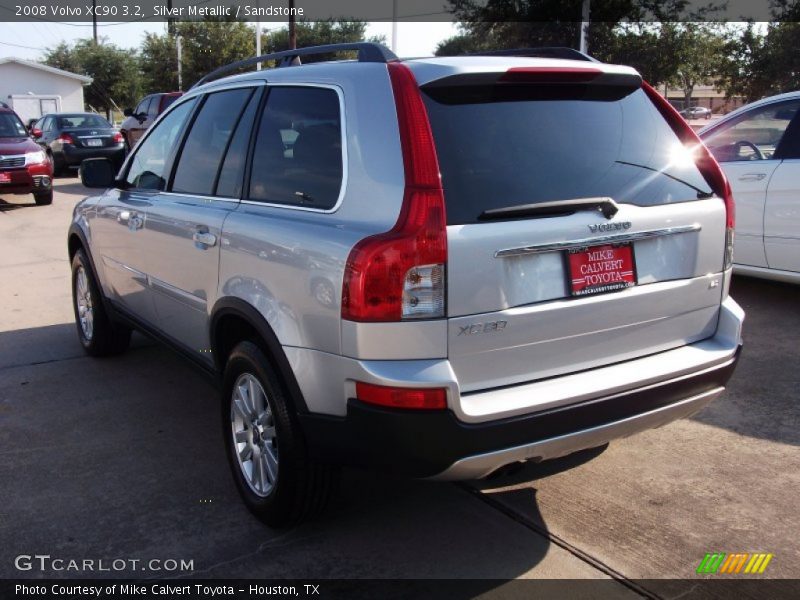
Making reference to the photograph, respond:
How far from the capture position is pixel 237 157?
148 inches

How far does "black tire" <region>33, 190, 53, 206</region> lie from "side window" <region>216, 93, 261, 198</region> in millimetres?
12505

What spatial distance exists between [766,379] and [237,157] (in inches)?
138

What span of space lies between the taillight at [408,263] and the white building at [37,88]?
4227 cm

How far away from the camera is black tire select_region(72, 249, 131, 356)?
5.63m

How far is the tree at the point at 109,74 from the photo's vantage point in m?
52.4

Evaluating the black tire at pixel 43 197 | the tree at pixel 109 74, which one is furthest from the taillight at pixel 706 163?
the tree at pixel 109 74

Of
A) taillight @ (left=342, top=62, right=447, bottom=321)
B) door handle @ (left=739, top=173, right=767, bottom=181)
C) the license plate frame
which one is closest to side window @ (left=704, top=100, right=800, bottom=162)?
door handle @ (left=739, top=173, right=767, bottom=181)

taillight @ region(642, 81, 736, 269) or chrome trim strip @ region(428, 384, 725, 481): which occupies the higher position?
taillight @ region(642, 81, 736, 269)

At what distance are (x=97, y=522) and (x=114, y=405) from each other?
150 cm

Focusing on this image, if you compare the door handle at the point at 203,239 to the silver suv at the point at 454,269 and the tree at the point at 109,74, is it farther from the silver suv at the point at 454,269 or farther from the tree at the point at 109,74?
the tree at the point at 109,74

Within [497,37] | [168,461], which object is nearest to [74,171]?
[497,37]

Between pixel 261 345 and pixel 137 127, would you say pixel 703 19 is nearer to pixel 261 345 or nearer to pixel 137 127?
pixel 137 127

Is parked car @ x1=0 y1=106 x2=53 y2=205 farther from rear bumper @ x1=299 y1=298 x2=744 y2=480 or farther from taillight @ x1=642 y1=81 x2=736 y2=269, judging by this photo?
taillight @ x1=642 y1=81 x2=736 y2=269

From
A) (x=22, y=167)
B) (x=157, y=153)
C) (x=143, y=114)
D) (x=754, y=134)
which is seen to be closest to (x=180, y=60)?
(x=143, y=114)
